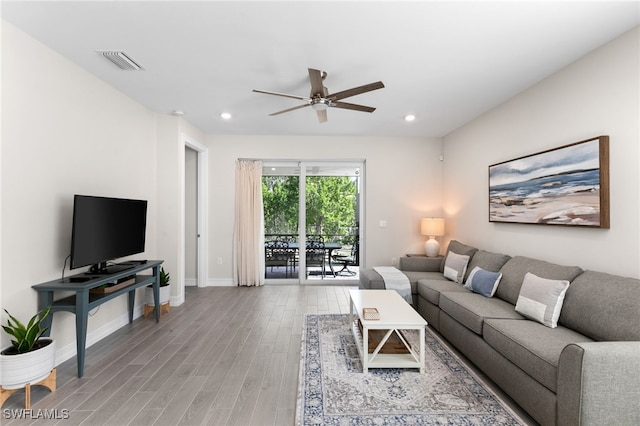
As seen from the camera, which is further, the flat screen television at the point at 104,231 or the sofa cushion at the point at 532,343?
the flat screen television at the point at 104,231

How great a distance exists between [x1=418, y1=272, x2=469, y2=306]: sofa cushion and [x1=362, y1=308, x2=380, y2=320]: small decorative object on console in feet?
3.68

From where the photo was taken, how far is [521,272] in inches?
117

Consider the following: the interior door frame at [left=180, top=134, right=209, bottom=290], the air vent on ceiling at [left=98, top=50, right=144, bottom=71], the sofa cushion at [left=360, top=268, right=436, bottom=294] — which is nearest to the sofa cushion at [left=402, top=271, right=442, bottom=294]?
the sofa cushion at [left=360, top=268, right=436, bottom=294]

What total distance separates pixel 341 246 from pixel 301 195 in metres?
1.24

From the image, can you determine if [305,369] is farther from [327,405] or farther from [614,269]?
[614,269]

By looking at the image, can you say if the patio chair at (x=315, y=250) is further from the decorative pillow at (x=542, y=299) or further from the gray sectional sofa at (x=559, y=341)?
the decorative pillow at (x=542, y=299)

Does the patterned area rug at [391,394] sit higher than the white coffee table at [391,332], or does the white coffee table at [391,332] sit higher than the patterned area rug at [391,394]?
the white coffee table at [391,332]

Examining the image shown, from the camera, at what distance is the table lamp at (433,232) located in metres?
5.12

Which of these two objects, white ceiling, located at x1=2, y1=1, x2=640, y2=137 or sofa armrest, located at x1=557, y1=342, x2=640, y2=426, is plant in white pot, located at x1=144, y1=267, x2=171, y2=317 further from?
sofa armrest, located at x1=557, y1=342, x2=640, y2=426

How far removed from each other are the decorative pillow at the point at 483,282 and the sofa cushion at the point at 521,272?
60mm

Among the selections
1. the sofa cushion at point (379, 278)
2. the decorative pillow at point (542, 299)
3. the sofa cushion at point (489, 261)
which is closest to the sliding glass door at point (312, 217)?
the sofa cushion at point (379, 278)

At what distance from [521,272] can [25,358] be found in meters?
4.11

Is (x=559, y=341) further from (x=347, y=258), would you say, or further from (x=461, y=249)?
(x=347, y=258)

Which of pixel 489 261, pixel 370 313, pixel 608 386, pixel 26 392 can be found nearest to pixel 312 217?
pixel 489 261
